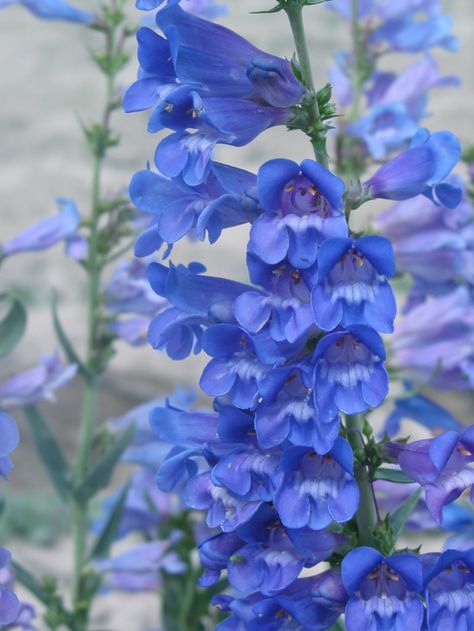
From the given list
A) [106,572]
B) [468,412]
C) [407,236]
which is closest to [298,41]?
[407,236]

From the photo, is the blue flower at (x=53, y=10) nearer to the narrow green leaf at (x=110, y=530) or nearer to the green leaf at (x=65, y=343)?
the green leaf at (x=65, y=343)

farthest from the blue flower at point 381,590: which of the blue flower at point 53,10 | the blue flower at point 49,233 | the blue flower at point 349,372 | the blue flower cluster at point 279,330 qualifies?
the blue flower at point 53,10

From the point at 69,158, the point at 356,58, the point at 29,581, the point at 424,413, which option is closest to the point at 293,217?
the point at 29,581

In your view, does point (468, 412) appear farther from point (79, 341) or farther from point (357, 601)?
point (357, 601)

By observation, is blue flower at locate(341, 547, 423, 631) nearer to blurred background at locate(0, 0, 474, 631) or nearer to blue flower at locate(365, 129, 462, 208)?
blue flower at locate(365, 129, 462, 208)

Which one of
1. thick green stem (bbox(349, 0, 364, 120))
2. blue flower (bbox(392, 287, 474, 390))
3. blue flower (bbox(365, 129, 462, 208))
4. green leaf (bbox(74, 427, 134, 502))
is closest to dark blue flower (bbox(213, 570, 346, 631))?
blue flower (bbox(365, 129, 462, 208))

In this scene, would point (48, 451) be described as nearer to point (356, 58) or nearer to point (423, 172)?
point (356, 58)
